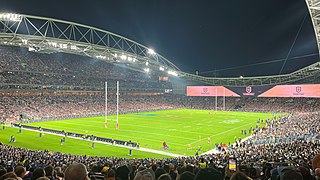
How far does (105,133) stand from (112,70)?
60934 mm

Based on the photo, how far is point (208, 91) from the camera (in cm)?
9550

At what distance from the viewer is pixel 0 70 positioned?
6406 centimetres

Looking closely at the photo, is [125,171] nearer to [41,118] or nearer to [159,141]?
[159,141]

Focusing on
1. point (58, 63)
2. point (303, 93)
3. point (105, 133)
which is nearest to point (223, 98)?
point (303, 93)

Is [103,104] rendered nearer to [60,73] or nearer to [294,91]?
[60,73]

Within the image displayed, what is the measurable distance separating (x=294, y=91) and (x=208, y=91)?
28116 millimetres

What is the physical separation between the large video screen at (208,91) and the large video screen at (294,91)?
1136 cm

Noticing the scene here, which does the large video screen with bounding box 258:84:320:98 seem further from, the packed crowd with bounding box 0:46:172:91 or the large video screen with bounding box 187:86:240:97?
the packed crowd with bounding box 0:46:172:91

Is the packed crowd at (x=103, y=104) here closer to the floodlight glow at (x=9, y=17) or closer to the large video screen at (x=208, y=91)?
the large video screen at (x=208, y=91)

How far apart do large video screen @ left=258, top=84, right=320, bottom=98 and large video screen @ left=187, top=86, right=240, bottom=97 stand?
37.3ft

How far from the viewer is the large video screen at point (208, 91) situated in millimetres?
92062

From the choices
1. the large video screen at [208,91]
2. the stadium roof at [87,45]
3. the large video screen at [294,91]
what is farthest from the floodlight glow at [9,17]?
the large video screen at [294,91]

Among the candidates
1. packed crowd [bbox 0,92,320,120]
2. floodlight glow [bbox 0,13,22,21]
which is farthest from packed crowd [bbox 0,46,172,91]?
floodlight glow [bbox 0,13,22,21]

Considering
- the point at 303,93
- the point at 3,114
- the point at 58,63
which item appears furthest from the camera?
the point at 58,63
